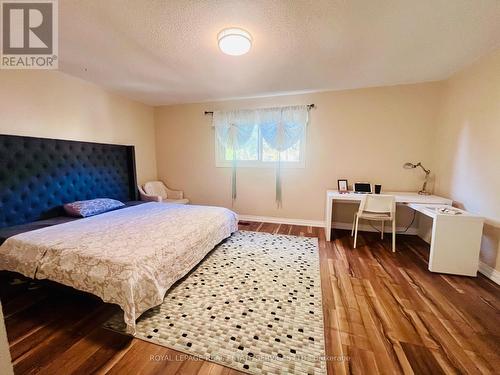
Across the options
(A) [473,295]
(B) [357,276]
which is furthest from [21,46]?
(A) [473,295]

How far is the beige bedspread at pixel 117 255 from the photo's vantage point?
1480 millimetres

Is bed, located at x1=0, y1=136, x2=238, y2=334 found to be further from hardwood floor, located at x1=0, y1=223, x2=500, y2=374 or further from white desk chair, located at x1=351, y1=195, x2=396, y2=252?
white desk chair, located at x1=351, y1=195, x2=396, y2=252

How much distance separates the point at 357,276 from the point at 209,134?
10.8 feet

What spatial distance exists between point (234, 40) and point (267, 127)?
1.99 meters

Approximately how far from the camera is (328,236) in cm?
311

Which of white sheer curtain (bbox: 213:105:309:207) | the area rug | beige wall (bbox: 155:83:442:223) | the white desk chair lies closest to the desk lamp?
beige wall (bbox: 155:83:442:223)

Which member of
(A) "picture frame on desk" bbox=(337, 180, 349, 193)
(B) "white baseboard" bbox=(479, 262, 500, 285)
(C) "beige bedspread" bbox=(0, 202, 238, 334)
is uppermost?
(A) "picture frame on desk" bbox=(337, 180, 349, 193)

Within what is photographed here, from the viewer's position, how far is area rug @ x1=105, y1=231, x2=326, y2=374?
131 cm

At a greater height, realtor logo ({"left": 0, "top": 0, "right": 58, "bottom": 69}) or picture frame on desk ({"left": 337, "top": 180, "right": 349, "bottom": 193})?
realtor logo ({"left": 0, "top": 0, "right": 58, "bottom": 69})

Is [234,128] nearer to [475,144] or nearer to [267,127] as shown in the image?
[267,127]

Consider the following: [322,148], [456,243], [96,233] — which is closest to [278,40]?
[322,148]

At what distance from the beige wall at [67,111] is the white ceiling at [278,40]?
0.25m

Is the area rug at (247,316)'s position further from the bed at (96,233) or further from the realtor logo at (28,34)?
the realtor logo at (28,34)

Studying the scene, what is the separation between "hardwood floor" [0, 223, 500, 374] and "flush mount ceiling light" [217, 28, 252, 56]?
230cm
